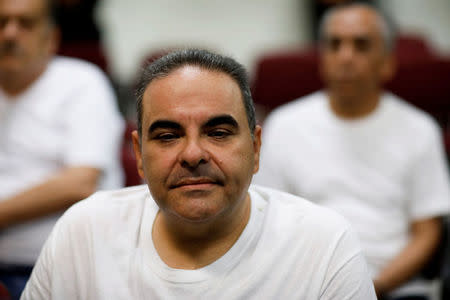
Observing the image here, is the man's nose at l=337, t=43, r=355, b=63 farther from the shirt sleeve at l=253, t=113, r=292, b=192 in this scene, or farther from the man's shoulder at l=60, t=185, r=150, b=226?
the man's shoulder at l=60, t=185, r=150, b=226

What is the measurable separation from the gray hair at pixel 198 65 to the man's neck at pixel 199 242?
0.59 ft

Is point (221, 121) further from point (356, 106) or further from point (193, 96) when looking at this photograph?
point (356, 106)

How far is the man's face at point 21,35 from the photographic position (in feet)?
6.15

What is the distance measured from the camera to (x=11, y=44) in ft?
A: 6.18

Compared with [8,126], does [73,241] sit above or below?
below

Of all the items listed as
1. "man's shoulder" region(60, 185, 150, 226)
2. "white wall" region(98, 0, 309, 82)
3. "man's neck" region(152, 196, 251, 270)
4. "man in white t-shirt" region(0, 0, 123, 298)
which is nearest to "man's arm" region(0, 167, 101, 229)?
"man in white t-shirt" region(0, 0, 123, 298)

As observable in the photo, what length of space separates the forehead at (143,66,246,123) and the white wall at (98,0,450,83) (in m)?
3.81

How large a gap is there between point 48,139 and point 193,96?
0.99m

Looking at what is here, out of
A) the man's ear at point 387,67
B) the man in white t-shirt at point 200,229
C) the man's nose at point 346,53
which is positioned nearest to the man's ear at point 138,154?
the man in white t-shirt at point 200,229

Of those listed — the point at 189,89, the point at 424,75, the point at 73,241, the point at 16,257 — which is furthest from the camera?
the point at 424,75

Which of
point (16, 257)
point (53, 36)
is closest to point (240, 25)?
point (53, 36)

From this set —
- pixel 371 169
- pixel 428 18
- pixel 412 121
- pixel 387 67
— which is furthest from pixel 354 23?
pixel 428 18

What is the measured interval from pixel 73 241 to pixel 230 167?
14.1 inches

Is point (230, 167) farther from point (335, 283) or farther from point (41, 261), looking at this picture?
point (41, 261)
